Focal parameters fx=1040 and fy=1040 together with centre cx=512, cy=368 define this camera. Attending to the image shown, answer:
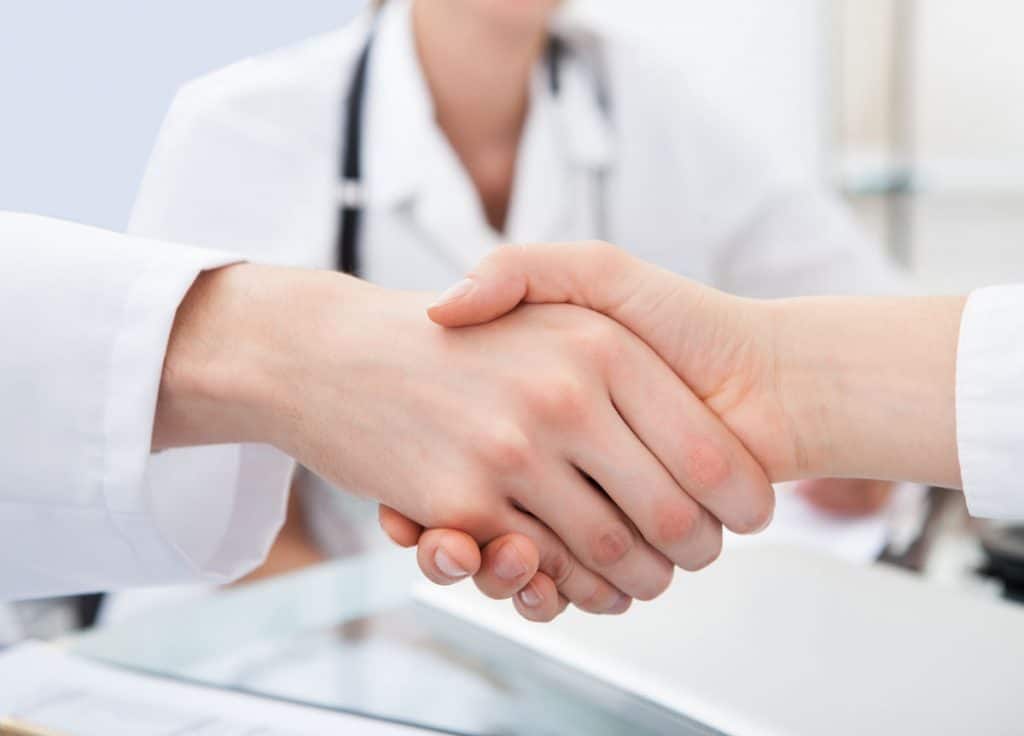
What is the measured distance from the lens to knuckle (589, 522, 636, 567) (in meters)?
0.49

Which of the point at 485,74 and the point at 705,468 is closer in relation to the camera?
the point at 705,468

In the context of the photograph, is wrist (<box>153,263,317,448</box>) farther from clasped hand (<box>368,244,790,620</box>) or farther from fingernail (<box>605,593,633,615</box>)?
fingernail (<box>605,593,633,615</box>)

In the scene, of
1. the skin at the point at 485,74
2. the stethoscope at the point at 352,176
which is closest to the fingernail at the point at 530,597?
the stethoscope at the point at 352,176

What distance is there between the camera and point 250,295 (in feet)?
1.52

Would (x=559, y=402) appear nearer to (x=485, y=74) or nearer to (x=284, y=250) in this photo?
(x=284, y=250)

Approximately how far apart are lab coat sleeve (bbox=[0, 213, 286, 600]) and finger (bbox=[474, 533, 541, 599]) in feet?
0.47

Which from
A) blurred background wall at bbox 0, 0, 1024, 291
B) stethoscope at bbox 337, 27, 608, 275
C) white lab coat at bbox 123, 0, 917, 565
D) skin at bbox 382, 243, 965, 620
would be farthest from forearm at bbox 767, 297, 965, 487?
blurred background wall at bbox 0, 0, 1024, 291

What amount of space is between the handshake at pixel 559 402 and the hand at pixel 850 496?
301mm

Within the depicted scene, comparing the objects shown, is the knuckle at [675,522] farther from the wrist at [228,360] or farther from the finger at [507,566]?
the wrist at [228,360]

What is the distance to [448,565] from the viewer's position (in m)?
0.45

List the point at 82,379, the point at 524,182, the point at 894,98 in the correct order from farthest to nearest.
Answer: the point at 894,98
the point at 524,182
the point at 82,379

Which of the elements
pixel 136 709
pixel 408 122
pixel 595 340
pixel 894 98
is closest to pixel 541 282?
pixel 595 340

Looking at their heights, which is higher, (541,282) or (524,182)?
(541,282)

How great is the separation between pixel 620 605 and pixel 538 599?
0.05 m
